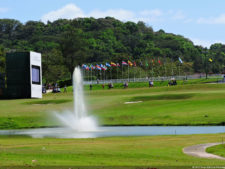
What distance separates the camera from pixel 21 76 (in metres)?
108

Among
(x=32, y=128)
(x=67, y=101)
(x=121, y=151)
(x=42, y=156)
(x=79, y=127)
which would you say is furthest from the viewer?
(x=67, y=101)

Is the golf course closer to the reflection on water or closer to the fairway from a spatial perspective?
the fairway

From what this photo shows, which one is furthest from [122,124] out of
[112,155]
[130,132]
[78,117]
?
[112,155]

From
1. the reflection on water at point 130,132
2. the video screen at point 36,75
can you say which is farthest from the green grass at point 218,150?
the video screen at point 36,75

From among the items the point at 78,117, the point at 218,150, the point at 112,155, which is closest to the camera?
the point at 112,155

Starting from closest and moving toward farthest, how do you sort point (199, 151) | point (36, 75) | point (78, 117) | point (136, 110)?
point (199, 151) → point (78, 117) → point (136, 110) → point (36, 75)

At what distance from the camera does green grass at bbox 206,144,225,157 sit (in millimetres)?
30406

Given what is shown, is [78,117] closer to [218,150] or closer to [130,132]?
[130,132]

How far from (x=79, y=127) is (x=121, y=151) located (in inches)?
1186

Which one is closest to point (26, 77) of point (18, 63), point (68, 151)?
point (18, 63)

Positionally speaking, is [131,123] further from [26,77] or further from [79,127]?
[26,77]

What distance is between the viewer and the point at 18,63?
10938 cm

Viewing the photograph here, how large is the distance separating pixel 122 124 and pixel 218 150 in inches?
1330

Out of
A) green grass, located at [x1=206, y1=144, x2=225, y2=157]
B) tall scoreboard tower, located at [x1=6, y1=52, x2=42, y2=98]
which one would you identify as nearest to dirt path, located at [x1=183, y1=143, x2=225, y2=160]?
green grass, located at [x1=206, y1=144, x2=225, y2=157]
